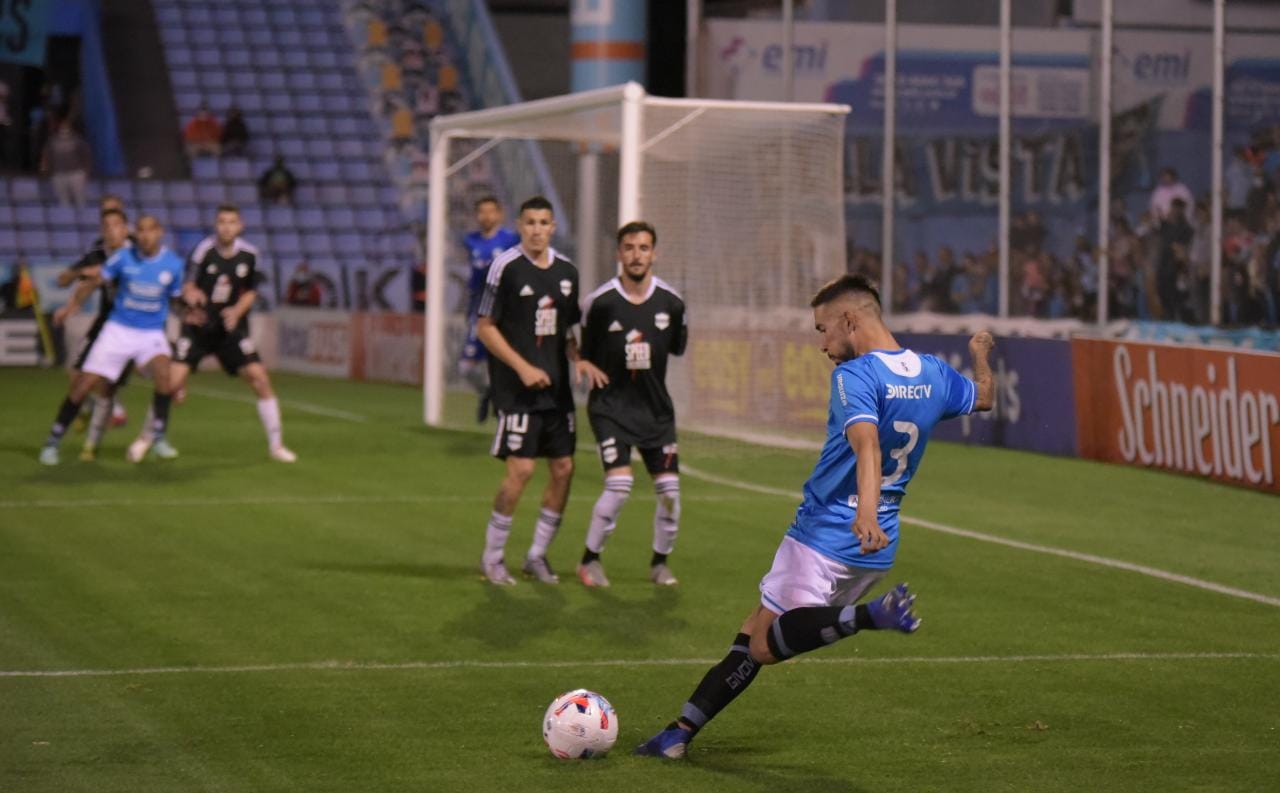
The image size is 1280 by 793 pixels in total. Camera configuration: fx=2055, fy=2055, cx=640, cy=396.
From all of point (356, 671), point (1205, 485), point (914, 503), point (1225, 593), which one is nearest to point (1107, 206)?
point (1205, 485)

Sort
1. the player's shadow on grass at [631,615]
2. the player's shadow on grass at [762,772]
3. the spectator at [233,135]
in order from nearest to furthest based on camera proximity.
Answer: the player's shadow on grass at [762,772] < the player's shadow on grass at [631,615] < the spectator at [233,135]

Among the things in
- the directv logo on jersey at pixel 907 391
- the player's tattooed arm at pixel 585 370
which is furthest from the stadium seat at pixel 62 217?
the directv logo on jersey at pixel 907 391

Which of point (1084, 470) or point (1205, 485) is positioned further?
point (1084, 470)

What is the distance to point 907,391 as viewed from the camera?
655 cm

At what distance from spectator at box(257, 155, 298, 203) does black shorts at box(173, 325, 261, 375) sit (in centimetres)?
2064

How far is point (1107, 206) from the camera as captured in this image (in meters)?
19.1

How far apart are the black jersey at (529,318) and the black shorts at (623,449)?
295 mm

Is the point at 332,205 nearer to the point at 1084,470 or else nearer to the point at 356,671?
the point at 1084,470

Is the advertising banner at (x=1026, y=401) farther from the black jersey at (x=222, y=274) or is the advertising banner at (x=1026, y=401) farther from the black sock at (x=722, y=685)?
the black sock at (x=722, y=685)

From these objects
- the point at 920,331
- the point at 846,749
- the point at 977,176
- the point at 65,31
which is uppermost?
the point at 65,31

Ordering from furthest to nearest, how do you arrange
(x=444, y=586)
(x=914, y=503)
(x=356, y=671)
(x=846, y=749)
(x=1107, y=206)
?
1. (x=1107, y=206)
2. (x=914, y=503)
3. (x=444, y=586)
4. (x=356, y=671)
5. (x=846, y=749)

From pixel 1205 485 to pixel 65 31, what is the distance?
28772mm

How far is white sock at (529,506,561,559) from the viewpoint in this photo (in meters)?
11.0

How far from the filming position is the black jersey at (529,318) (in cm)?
1077
